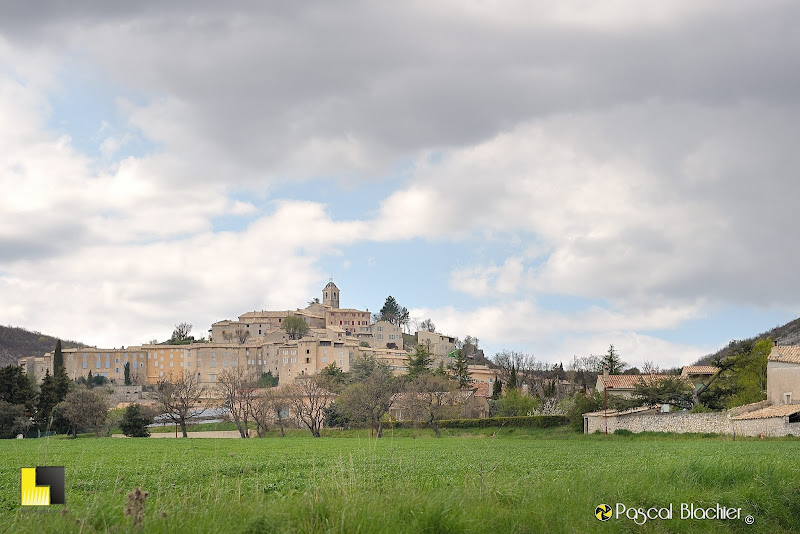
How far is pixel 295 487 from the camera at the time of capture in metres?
16.1

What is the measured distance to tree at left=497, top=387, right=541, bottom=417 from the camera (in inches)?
3159

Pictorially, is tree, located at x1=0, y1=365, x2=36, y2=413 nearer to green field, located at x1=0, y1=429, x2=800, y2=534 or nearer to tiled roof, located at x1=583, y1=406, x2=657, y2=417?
tiled roof, located at x1=583, y1=406, x2=657, y2=417

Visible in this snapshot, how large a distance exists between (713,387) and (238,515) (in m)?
51.0

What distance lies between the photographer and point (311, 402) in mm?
73375

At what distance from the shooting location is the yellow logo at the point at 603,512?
510 inches

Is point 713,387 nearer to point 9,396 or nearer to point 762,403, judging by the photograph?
point 762,403

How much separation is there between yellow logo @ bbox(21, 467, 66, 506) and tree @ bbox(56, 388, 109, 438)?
6712cm

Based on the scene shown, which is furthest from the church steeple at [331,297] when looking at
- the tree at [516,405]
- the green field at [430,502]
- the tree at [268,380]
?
the green field at [430,502]

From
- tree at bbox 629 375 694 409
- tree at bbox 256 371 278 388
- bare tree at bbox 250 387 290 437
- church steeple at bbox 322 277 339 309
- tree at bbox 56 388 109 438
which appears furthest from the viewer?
church steeple at bbox 322 277 339 309

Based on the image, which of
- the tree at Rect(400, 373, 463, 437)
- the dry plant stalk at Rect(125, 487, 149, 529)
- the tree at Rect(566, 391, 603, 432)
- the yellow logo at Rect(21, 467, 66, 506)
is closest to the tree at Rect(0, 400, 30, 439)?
the tree at Rect(400, 373, 463, 437)

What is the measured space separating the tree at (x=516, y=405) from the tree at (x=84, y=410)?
126 feet

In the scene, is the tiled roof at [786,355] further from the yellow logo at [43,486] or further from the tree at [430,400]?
the yellow logo at [43,486]

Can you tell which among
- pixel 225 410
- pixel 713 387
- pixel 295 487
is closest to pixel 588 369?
pixel 225 410

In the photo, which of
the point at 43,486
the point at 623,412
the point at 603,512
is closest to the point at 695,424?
the point at 623,412
